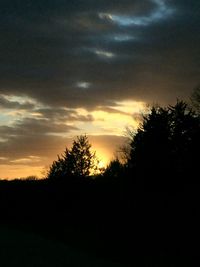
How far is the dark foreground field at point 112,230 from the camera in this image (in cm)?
1470

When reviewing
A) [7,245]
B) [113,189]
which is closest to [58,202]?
[113,189]

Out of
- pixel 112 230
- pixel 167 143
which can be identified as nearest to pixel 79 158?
pixel 167 143

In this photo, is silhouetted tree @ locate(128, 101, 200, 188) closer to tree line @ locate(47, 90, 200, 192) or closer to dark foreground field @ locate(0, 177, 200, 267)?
tree line @ locate(47, 90, 200, 192)

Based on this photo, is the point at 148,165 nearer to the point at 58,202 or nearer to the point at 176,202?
the point at 58,202

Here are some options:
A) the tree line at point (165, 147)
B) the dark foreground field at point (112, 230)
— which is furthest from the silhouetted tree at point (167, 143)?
the dark foreground field at point (112, 230)

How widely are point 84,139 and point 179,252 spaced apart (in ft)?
175

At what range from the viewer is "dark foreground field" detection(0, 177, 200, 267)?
48.2 feet

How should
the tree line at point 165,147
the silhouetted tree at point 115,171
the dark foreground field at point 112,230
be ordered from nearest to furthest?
the dark foreground field at point 112,230, the silhouetted tree at point 115,171, the tree line at point 165,147

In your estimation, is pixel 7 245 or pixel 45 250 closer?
pixel 45 250

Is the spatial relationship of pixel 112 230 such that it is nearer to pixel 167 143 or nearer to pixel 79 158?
pixel 167 143

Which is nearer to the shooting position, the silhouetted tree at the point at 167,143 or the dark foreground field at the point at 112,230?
the dark foreground field at the point at 112,230

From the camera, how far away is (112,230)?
1886 centimetres

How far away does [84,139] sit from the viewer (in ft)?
223

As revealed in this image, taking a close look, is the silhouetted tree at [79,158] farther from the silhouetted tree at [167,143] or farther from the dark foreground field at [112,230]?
the dark foreground field at [112,230]
